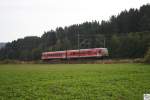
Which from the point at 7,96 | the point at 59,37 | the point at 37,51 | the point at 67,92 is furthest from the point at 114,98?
the point at 59,37

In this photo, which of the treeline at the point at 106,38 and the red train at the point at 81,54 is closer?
the red train at the point at 81,54

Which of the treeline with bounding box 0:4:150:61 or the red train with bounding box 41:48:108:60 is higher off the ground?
the treeline with bounding box 0:4:150:61

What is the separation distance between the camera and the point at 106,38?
90.7m

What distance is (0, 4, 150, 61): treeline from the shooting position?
6869 cm

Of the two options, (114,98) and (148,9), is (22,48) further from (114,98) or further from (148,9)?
(114,98)

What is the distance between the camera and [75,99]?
9.31 meters

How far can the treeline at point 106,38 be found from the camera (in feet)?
225

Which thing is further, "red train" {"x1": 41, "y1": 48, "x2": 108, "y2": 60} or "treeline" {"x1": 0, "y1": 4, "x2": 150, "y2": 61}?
"treeline" {"x1": 0, "y1": 4, "x2": 150, "y2": 61}

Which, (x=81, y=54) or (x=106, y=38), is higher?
(x=106, y=38)

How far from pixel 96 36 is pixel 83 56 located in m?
30.4

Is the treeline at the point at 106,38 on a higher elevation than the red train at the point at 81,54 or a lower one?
higher

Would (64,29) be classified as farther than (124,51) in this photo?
Yes

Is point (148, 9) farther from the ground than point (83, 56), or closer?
farther from the ground

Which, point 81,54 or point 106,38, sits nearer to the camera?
point 81,54
